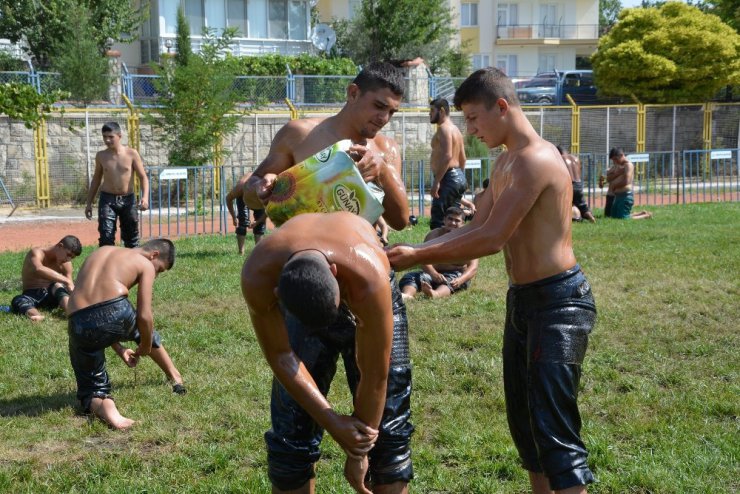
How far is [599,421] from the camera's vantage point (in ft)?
18.4

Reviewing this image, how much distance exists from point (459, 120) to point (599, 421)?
63.7 feet

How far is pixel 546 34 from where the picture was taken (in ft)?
160

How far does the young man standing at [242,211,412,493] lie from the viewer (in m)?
2.90

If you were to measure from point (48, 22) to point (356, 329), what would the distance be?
85.8ft

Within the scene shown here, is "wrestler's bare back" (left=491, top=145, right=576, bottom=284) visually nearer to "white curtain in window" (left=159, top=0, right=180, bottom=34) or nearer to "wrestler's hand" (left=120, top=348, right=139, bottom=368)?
"wrestler's hand" (left=120, top=348, right=139, bottom=368)

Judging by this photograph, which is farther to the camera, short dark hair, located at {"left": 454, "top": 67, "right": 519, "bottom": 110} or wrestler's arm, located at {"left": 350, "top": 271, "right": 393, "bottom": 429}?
short dark hair, located at {"left": 454, "top": 67, "right": 519, "bottom": 110}

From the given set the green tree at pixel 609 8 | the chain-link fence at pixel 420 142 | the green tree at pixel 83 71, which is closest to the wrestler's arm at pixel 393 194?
the chain-link fence at pixel 420 142

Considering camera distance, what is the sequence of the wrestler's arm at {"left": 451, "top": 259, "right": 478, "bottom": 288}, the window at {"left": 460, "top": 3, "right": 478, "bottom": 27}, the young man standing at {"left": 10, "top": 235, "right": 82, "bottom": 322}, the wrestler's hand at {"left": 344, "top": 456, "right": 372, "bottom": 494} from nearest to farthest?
the wrestler's hand at {"left": 344, "top": 456, "right": 372, "bottom": 494} < the young man standing at {"left": 10, "top": 235, "right": 82, "bottom": 322} < the wrestler's arm at {"left": 451, "top": 259, "right": 478, "bottom": 288} < the window at {"left": 460, "top": 3, "right": 478, "bottom": 27}

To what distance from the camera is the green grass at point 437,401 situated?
15.8 ft

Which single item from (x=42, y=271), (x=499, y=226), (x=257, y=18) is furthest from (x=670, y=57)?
(x=499, y=226)

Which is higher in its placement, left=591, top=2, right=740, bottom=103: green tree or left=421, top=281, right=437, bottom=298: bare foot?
left=591, top=2, right=740, bottom=103: green tree

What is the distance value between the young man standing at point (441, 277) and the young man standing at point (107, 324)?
132 inches

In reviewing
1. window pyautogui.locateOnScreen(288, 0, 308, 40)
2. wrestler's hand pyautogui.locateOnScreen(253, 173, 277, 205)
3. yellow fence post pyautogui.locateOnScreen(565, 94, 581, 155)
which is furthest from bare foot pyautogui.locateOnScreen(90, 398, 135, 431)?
window pyautogui.locateOnScreen(288, 0, 308, 40)

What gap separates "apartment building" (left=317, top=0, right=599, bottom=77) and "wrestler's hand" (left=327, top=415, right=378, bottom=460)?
46235mm
